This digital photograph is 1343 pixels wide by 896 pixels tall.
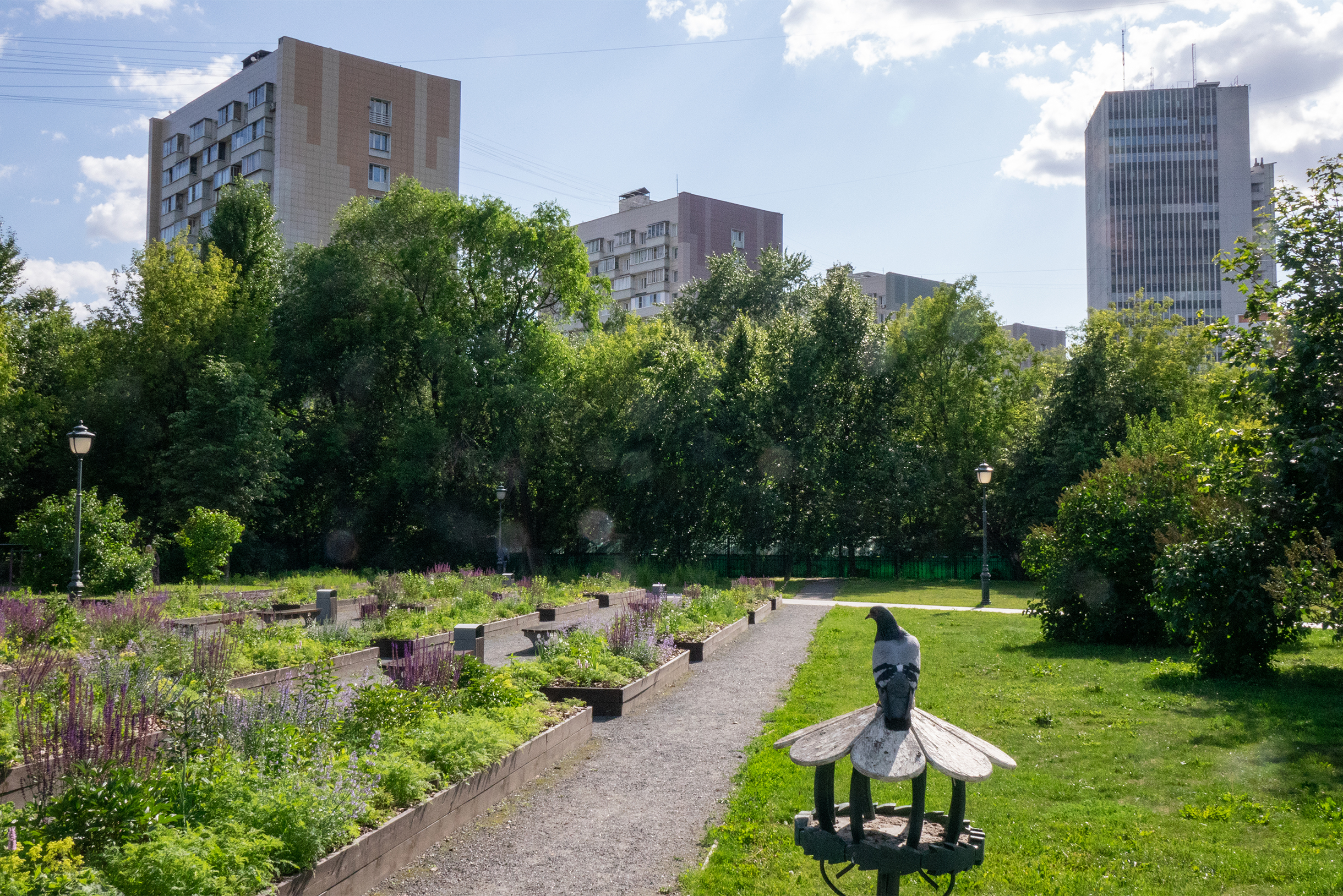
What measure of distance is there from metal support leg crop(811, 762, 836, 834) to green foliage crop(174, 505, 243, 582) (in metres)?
22.7

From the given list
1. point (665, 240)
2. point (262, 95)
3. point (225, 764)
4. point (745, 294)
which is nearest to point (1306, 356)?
point (225, 764)

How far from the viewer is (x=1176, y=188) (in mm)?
105938

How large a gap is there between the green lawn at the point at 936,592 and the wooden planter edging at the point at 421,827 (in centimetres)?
1843

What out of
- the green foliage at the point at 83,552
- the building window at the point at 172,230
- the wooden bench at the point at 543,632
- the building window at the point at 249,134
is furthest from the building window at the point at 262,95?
the wooden bench at the point at 543,632

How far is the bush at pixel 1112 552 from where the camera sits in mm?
14797

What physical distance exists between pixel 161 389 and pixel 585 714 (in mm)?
31370

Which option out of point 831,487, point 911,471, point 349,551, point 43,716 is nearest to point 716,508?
point 831,487

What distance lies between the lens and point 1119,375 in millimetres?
37469

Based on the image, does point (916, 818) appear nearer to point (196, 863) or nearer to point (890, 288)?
point (196, 863)

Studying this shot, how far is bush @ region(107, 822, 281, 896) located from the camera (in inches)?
153

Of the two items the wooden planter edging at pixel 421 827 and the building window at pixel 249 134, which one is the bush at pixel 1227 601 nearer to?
the wooden planter edging at pixel 421 827

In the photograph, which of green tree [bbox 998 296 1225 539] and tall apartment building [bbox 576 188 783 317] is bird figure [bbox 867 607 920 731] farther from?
tall apartment building [bbox 576 188 783 317]

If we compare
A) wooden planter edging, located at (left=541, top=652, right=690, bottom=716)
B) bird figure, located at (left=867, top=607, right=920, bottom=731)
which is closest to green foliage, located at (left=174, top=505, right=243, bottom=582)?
wooden planter edging, located at (left=541, top=652, right=690, bottom=716)

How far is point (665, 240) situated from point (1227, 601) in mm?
64553
